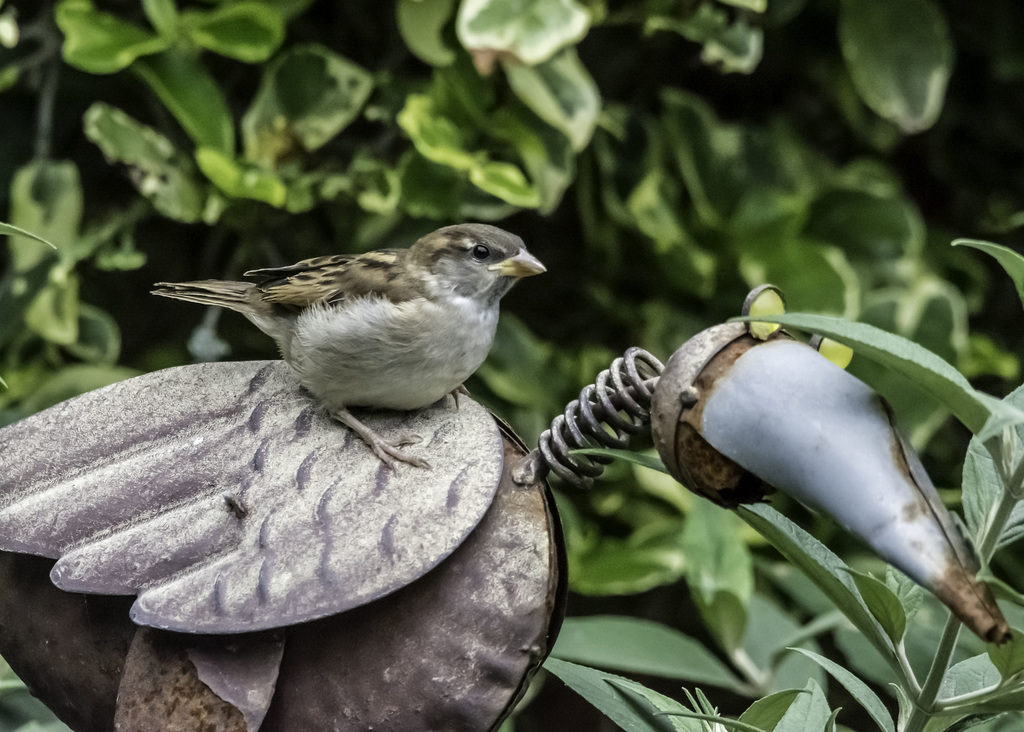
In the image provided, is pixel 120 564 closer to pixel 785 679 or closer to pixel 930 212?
pixel 785 679

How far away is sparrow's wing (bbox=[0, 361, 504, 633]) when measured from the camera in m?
0.77

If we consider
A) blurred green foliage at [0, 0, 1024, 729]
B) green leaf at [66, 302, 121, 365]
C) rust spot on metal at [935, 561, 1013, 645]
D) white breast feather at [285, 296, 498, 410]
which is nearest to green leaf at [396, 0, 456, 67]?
blurred green foliage at [0, 0, 1024, 729]

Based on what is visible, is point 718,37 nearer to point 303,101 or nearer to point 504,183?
point 504,183

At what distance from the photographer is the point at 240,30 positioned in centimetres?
159

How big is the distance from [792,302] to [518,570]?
3.41ft

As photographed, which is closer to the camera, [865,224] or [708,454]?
[708,454]

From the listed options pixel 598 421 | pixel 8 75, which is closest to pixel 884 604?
pixel 598 421

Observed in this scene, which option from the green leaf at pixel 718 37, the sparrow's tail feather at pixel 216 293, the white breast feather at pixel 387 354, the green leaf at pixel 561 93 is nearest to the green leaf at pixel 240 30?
the green leaf at pixel 561 93

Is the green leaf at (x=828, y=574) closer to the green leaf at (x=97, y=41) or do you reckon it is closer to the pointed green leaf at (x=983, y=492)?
the pointed green leaf at (x=983, y=492)

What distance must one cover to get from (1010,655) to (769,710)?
0.23 metres


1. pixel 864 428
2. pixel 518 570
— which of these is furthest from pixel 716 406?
pixel 518 570

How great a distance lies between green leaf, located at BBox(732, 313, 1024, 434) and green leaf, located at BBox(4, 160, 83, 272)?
1.37m

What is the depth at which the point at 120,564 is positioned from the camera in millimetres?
787

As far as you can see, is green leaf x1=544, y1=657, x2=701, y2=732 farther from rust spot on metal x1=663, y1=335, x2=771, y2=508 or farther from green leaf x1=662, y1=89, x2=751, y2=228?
green leaf x1=662, y1=89, x2=751, y2=228
